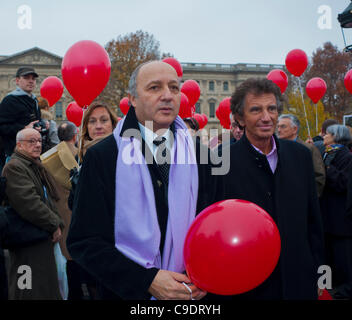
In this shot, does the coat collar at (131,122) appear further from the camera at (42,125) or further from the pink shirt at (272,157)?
the camera at (42,125)

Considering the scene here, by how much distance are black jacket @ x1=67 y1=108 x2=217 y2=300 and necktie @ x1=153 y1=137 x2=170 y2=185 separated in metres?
0.04

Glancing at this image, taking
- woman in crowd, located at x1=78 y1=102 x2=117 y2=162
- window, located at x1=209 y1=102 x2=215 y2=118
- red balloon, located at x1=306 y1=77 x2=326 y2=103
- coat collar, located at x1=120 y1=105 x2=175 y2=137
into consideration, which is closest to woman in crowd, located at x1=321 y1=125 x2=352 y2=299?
woman in crowd, located at x1=78 y1=102 x2=117 y2=162

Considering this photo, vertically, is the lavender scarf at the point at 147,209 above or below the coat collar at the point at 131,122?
below

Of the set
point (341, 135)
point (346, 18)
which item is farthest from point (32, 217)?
point (346, 18)

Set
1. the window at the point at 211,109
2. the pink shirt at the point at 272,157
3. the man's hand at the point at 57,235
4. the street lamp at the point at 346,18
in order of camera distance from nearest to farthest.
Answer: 1. the pink shirt at the point at 272,157
2. the man's hand at the point at 57,235
3. the street lamp at the point at 346,18
4. the window at the point at 211,109

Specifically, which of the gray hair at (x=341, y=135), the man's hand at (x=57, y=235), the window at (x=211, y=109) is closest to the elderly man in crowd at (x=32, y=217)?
the man's hand at (x=57, y=235)

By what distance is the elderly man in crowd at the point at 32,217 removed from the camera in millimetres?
3631

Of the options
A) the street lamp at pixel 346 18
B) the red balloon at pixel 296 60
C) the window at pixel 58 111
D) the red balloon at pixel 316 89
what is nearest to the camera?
the red balloon at pixel 296 60

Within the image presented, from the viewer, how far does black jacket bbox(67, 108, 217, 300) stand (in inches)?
67.0

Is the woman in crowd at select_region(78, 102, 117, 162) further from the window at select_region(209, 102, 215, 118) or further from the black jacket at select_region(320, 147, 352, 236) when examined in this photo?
the window at select_region(209, 102, 215, 118)

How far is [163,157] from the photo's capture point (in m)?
1.99

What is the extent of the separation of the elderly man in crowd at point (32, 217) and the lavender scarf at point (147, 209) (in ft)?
6.66

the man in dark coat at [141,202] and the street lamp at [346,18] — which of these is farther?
the street lamp at [346,18]
